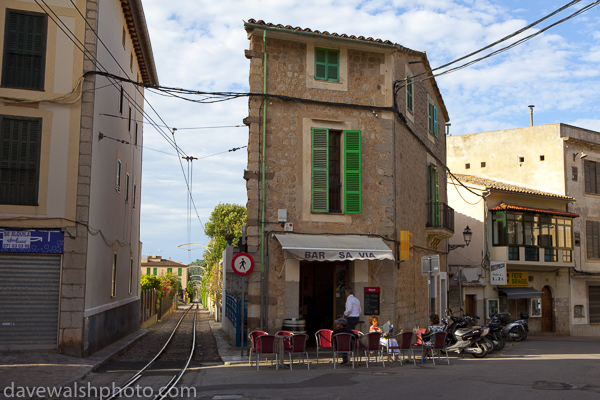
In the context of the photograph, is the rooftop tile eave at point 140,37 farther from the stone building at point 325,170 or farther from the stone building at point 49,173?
the stone building at point 325,170

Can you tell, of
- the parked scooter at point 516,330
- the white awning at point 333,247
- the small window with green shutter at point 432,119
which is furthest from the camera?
the small window with green shutter at point 432,119

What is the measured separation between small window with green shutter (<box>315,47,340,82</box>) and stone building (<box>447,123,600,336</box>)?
18.3 meters

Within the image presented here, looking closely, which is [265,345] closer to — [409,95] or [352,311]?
[352,311]

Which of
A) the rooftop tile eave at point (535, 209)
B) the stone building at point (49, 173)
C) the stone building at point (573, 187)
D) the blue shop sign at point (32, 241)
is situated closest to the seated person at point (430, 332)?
the stone building at point (49, 173)

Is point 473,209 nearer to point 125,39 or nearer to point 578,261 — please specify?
point 578,261

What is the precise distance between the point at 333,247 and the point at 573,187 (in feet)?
74.1

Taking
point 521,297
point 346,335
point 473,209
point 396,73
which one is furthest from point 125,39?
point 521,297

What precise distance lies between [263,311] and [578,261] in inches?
913

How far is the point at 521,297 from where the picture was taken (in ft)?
97.0

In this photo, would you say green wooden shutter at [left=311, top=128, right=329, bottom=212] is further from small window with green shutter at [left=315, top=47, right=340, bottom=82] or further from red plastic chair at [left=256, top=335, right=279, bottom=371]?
red plastic chair at [left=256, top=335, right=279, bottom=371]

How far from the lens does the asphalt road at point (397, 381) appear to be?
9438 millimetres

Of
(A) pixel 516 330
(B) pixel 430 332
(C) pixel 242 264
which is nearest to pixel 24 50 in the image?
(C) pixel 242 264

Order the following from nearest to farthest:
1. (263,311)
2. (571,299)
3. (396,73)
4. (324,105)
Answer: (263,311)
(324,105)
(396,73)
(571,299)

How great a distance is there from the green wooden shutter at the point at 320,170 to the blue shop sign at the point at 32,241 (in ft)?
21.3
